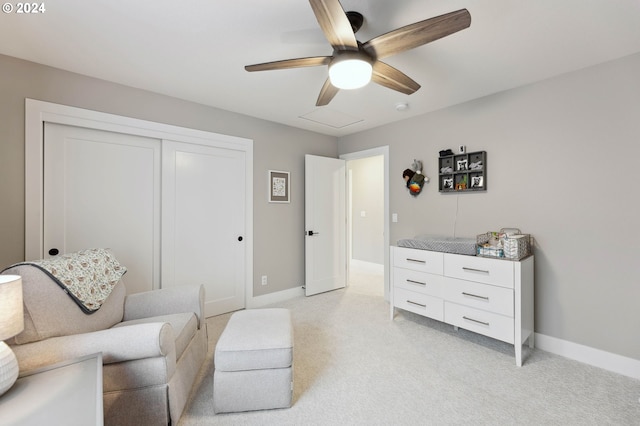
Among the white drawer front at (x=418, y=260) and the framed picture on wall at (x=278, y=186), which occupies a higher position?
the framed picture on wall at (x=278, y=186)

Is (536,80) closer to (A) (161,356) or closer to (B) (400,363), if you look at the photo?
(B) (400,363)

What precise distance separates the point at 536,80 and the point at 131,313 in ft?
12.6

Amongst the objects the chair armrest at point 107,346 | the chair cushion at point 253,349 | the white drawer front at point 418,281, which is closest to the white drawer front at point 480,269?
the white drawer front at point 418,281

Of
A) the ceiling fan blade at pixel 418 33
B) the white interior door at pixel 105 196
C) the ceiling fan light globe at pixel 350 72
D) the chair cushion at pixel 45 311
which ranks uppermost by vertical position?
the ceiling fan blade at pixel 418 33

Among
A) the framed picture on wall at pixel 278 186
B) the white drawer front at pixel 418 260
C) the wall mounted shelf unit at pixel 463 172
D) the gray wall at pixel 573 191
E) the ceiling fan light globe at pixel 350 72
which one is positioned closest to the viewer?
the ceiling fan light globe at pixel 350 72

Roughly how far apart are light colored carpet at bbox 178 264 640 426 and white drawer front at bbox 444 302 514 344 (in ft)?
0.59

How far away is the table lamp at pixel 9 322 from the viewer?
100cm

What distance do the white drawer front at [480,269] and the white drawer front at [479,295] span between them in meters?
0.05

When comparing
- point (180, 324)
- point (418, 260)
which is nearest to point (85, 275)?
point (180, 324)

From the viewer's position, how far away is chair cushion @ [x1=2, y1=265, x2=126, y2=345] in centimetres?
141

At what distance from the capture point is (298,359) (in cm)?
220

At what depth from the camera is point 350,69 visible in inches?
60.5

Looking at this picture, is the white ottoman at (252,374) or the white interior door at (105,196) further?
the white interior door at (105,196)

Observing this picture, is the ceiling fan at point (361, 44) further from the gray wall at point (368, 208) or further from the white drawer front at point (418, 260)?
the gray wall at point (368, 208)
